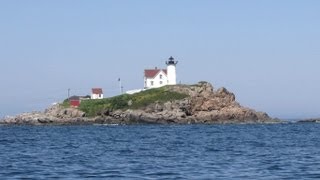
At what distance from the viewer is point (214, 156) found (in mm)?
43719

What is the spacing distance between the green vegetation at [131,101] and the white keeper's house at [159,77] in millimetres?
11195

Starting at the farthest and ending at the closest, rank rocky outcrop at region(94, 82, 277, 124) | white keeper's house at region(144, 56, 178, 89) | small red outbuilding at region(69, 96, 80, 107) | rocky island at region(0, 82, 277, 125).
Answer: white keeper's house at region(144, 56, 178, 89) < small red outbuilding at region(69, 96, 80, 107) < rocky island at region(0, 82, 277, 125) < rocky outcrop at region(94, 82, 277, 124)

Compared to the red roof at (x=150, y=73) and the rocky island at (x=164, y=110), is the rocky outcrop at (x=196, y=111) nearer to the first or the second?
the rocky island at (x=164, y=110)

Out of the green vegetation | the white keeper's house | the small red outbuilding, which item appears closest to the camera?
the green vegetation

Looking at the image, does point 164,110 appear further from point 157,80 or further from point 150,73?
point 150,73

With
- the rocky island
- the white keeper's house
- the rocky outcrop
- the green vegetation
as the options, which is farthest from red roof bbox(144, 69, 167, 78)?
the rocky outcrop

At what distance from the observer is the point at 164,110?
134500mm

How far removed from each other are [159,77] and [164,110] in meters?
24.2

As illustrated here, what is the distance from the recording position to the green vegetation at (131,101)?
13727 centimetres

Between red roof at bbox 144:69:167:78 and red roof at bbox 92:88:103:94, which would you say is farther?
red roof at bbox 92:88:103:94

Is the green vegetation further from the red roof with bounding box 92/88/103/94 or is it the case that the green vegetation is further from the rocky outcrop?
the red roof with bounding box 92/88/103/94

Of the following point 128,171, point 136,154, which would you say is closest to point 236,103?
point 136,154

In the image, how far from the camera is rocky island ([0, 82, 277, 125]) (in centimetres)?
13400

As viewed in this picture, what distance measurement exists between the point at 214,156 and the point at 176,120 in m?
87.8
